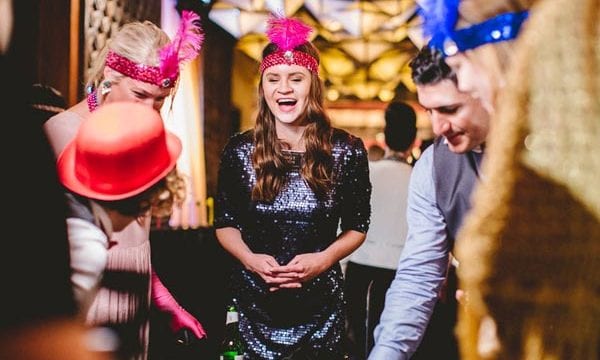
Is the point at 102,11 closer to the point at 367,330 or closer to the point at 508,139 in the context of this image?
the point at 367,330

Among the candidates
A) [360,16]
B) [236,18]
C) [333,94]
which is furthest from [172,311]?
[333,94]

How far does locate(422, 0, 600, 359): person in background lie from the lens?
57cm

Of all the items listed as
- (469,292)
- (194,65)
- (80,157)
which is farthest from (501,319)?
(194,65)

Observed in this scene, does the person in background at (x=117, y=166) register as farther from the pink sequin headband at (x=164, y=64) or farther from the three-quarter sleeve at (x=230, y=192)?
the three-quarter sleeve at (x=230, y=192)

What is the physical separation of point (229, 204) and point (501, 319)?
1.78m

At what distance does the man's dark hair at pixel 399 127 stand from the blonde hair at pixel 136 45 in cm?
197

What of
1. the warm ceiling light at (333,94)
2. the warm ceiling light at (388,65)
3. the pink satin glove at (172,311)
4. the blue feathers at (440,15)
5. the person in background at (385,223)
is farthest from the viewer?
the warm ceiling light at (333,94)

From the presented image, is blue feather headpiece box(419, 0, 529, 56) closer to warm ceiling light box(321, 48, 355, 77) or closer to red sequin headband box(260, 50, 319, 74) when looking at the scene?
red sequin headband box(260, 50, 319, 74)

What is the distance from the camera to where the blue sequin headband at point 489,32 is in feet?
2.27

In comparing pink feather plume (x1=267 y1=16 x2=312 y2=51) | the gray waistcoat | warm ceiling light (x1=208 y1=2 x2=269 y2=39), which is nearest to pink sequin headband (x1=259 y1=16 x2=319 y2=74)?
pink feather plume (x1=267 y1=16 x2=312 y2=51)

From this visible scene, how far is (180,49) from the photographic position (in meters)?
2.16

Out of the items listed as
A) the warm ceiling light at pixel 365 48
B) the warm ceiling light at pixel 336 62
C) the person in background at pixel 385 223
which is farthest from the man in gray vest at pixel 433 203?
the warm ceiling light at pixel 336 62

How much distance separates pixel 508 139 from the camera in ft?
1.86

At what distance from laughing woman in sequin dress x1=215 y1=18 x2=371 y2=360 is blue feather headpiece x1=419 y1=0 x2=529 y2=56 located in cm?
119
